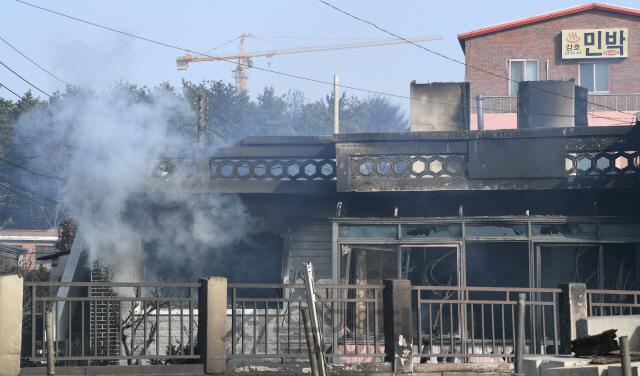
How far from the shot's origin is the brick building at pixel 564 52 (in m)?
29.7

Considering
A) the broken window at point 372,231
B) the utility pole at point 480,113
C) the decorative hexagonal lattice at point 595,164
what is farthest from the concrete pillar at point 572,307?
the utility pole at point 480,113

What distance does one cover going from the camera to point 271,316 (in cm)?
1414

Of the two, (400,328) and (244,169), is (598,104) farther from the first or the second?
(400,328)

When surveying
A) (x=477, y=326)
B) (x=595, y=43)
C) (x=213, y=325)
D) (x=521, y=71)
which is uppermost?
(x=595, y=43)

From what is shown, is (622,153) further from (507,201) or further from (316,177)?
(316,177)

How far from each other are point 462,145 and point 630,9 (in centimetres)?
1937

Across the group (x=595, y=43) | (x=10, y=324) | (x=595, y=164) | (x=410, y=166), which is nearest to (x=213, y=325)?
(x=10, y=324)

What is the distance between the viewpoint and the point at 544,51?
99.2 feet

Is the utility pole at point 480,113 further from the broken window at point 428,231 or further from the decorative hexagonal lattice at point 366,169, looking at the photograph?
the broken window at point 428,231

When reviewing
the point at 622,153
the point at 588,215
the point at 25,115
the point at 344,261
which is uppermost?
the point at 25,115

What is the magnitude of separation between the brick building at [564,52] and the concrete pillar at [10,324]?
23985 mm

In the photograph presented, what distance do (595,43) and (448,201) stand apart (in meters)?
18.7

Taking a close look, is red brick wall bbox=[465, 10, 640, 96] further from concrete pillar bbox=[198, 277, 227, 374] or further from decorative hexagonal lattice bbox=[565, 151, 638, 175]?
concrete pillar bbox=[198, 277, 227, 374]

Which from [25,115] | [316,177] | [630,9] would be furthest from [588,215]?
[25,115]
